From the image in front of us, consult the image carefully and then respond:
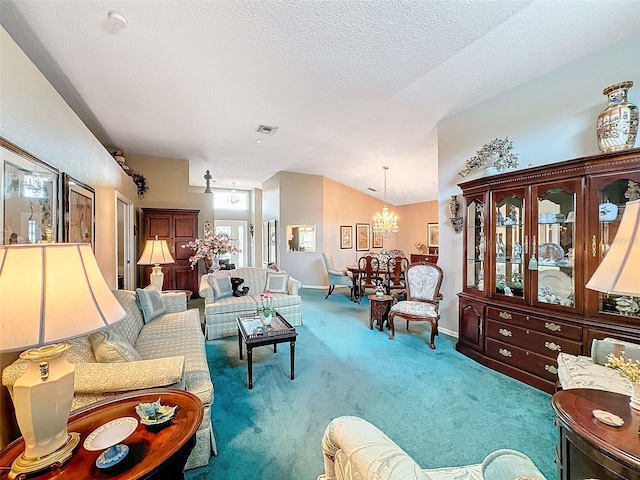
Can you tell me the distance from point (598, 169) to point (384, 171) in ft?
15.7

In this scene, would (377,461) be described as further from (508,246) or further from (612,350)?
(508,246)

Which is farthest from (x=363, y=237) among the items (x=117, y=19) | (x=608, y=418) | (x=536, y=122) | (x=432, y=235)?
(x=608, y=418)

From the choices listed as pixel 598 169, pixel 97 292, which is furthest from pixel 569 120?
pixel 97 292

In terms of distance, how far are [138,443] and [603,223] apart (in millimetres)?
3411

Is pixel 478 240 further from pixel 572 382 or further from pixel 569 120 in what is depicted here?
pixel 572 382

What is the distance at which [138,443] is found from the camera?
110 centimetres

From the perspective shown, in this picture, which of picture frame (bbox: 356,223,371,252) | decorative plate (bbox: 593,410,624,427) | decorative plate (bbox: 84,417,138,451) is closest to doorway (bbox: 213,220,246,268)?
picture frame (bbox: 356,223,371,252)

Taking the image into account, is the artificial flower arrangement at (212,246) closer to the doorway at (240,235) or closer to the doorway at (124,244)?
the doorway at (124,244)

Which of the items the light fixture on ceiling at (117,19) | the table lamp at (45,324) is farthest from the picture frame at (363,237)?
the table lamp at (45,324)

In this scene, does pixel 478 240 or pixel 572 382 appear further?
pixel 478 240

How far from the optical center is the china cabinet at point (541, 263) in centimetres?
229

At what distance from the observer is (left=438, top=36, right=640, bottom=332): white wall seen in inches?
102

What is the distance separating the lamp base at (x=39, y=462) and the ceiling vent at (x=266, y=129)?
4.26 metres

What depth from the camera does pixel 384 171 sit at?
6.89 metres
